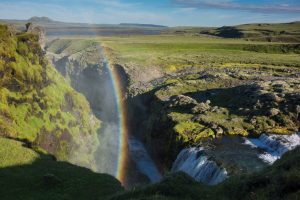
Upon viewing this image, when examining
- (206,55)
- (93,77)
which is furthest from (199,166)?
(206,55)

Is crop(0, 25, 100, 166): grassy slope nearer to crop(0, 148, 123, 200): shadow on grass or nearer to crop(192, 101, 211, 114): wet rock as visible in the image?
crop(0, 148, 123, 200): shadow on grass

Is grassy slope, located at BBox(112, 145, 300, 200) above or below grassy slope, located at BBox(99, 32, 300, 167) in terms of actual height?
above

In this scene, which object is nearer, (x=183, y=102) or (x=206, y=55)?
(x=183, y=102)

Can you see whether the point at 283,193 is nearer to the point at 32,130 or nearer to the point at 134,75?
the point at 32,130

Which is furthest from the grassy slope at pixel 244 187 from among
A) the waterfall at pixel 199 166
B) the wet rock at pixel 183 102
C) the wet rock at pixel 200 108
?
the wet rock at pixel 183 102

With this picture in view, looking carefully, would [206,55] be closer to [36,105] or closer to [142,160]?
[142,160]

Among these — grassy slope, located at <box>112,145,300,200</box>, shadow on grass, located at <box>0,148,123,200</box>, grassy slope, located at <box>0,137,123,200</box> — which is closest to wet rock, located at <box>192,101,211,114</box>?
grassy slope, located at <box>0,137,123,200</box>

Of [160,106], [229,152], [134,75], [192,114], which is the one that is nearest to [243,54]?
[134,75]
